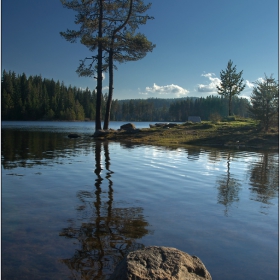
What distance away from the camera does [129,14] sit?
26.5 m

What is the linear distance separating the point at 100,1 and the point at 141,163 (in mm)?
20702

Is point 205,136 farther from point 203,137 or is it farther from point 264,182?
point 264,182

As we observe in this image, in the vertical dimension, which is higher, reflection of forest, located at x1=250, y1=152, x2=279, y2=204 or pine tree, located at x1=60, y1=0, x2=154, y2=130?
pine tree, located at x1=60, y1=0, x2=154, y2=130

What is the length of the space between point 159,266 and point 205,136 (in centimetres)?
2053

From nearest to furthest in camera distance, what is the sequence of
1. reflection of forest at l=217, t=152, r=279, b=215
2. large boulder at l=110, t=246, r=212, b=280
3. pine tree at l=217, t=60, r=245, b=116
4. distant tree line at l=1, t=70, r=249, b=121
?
1. large boulder at l=110, t=246, r=212, b=280
2. reflection of forest at l=217, t=152, r=279, b=215
3. pine tree at l=217, t=60, r=245, b=116
4. distant tree line at l=1, t=70, r=249, b=121

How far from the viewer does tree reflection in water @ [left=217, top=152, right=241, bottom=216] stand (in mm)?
6613

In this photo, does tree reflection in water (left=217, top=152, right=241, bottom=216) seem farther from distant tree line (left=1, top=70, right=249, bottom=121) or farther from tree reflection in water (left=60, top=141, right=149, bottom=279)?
distant tree line (left=1, top=70, right=249, bottom=121)

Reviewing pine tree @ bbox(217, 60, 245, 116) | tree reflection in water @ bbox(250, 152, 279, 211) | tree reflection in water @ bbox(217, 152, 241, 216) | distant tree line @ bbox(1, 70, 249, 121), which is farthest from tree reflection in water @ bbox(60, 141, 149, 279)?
distant tree line @ bbox(1, 70, 249, 121)

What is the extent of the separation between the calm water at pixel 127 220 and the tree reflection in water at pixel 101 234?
0.04 ft

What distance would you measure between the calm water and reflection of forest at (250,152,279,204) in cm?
3

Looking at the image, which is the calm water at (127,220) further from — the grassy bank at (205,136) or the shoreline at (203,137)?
the grassy bank at (205,136)

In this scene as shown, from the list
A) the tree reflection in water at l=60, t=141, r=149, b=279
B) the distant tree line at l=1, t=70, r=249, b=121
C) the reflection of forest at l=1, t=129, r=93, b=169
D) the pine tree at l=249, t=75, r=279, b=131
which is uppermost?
the distant tree line at l=1, t=70, r=249, b=121

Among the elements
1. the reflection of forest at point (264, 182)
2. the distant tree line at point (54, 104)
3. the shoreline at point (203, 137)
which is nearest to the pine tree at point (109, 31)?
the shoreline at point (203, 137)

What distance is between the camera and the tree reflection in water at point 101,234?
3.55m
